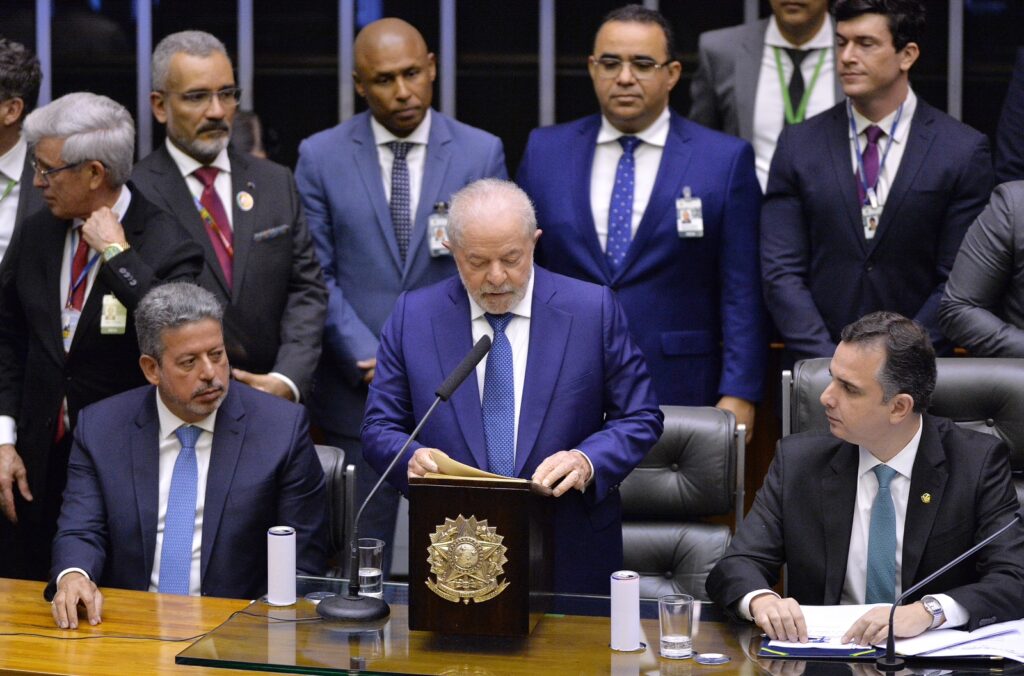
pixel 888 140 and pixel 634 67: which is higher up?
pixel 634 67

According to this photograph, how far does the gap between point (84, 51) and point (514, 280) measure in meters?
3.14

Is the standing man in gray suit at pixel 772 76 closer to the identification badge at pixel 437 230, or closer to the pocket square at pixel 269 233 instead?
the identification badge at pixel 437 230

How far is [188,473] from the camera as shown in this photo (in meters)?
3.66

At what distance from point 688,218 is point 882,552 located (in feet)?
4.65

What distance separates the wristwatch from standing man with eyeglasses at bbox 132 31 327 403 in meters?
1.92

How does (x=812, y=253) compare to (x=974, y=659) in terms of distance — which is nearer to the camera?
(x=974, y=659)

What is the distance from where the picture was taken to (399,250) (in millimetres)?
4520

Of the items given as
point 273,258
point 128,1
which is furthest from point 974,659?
point 128,1

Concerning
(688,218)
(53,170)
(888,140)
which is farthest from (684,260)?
(53,170)

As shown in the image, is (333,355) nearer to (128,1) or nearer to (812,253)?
(812,253)

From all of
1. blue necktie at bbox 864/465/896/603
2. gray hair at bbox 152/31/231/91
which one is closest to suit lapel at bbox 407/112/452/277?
gray hair at bbox 152/31/231/91

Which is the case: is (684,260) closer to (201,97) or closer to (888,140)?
(888,140)

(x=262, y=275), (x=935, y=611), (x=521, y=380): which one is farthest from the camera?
(x=262, y=275)

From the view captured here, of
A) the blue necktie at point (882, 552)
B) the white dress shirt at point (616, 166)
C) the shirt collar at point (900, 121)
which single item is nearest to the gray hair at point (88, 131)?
the white dress shirt at point (616, 166)
